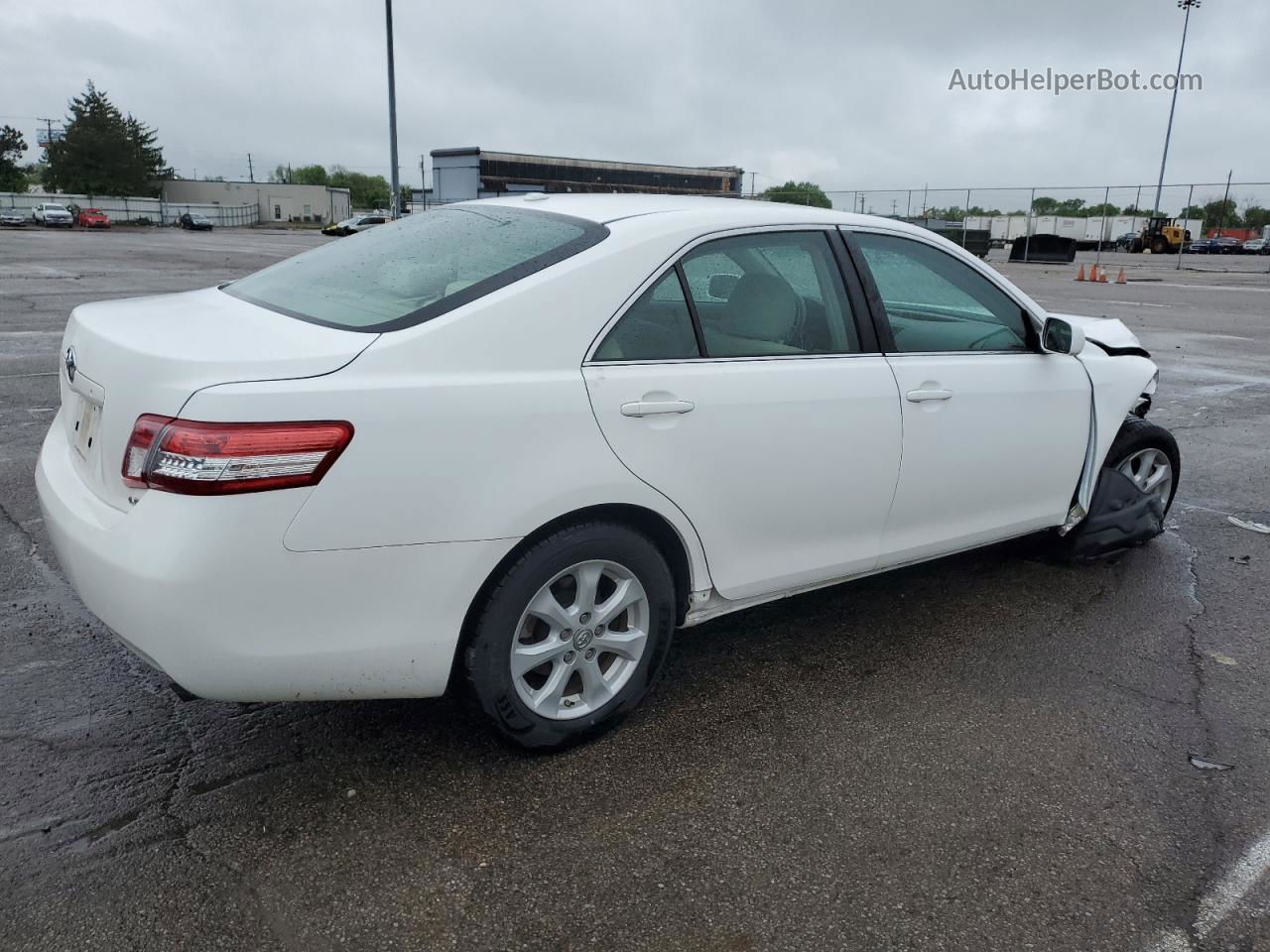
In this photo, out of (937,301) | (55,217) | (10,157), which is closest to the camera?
(937,301)

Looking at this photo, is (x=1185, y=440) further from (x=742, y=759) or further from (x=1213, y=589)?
(x=742, y=759)

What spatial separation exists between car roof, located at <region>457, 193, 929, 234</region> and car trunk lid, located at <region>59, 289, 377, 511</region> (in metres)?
1.02

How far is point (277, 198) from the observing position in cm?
10006

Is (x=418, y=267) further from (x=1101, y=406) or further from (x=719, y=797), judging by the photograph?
(x=1101, y=406)

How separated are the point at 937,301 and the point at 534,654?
2137mm

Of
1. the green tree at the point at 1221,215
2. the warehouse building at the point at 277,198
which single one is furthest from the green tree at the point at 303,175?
the green tree at the point at 1221,215

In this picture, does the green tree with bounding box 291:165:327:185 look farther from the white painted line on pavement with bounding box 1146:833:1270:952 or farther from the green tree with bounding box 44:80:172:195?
the white painted line on pavement with bounding box 1146:833:1270:952

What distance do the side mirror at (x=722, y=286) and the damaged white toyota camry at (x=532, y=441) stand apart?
2cm

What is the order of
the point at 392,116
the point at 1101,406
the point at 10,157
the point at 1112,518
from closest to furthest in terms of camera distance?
1. the point at 1101,406
2. the point at 1112,518
3. the point at 392,116
4. the point at 10,157

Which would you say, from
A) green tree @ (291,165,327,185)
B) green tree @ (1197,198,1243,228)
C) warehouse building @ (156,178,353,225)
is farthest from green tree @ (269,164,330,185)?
green tree @ (1197,198,1243,228)

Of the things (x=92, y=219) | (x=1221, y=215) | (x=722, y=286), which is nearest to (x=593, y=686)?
(x=722, y=286)

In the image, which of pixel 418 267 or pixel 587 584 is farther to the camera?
pixel 418 267

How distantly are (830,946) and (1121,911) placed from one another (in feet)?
2.46

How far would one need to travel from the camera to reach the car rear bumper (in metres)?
2.32
